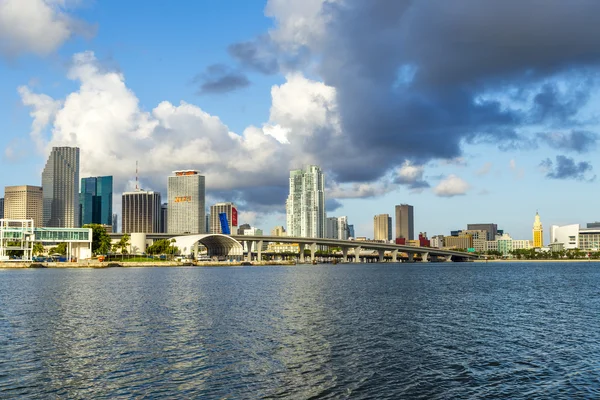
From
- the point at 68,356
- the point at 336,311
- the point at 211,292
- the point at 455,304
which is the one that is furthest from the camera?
the point at 211,292

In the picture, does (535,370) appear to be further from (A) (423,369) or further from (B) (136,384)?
(B) (136,384)

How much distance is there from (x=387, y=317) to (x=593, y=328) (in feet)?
65.7

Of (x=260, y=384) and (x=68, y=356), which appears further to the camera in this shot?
(x=68, y=356)

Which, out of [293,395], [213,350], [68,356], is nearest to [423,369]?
[293,395]

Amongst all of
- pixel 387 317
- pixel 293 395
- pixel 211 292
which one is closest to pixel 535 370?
pixel 293 395

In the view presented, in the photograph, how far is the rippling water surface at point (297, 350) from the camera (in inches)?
1261

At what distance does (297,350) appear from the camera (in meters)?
42.3

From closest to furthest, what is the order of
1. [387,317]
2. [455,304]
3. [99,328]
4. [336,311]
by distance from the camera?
[99,328] → [387,317] → [336,311] → [455,304]

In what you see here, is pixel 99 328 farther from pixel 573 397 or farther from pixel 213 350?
pixel 573 397

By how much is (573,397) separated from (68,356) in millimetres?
32146

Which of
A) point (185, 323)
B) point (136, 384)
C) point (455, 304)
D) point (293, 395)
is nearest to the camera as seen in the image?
point (293, 395)

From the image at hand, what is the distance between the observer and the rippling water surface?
1261 inches

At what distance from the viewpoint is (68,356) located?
1567 inches

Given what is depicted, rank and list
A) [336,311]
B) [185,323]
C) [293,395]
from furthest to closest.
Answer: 1. [336,311]
2. [185,323]
3. [293,395]
